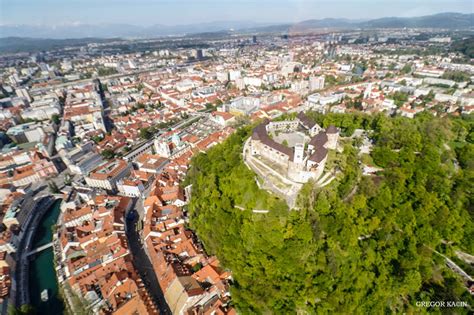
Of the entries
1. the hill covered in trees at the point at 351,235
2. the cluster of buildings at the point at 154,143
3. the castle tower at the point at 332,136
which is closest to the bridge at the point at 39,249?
the cluster of buildings at the point at 154,143

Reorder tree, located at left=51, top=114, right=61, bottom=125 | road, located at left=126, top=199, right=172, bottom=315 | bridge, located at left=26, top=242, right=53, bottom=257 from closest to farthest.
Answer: road, located at left=126, top=199, right=172, bottom=315
bridge, located at left=26, top=242, right=53, bottom=257
tree, located at left=51, top=114, right=61, bottom=125

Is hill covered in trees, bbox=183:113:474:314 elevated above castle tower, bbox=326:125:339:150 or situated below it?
below

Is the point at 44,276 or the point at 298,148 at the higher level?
the point at 298,148

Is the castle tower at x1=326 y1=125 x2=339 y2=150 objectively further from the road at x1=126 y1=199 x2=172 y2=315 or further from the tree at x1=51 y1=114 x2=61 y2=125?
the tree at x1=51 y1=114 x2=61 y2=125

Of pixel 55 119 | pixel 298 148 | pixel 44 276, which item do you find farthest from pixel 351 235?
pixel 55 119

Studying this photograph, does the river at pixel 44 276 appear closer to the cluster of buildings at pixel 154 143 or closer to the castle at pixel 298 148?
the cluster of buildings at pixel 154 143

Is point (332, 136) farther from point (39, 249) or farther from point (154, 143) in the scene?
point (39, 249)

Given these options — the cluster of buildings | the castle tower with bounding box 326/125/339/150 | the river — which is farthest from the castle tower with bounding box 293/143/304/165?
the river
